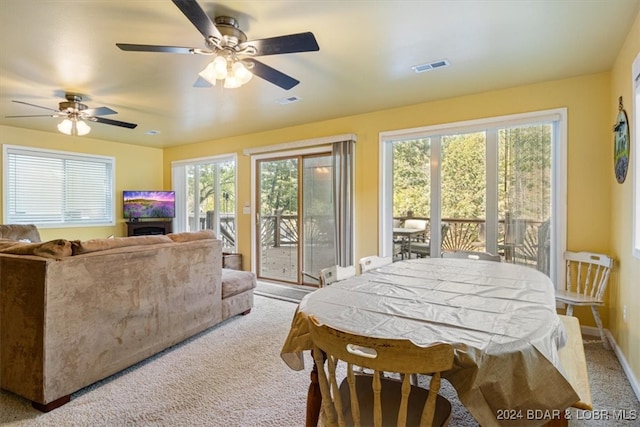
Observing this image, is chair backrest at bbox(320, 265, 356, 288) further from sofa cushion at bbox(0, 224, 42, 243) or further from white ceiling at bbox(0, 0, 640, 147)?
sofa cushion at bbox(0, 224, 42, 243)

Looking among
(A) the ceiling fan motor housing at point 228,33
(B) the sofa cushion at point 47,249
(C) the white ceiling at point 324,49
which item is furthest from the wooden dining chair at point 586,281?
(B) the sofa cushion at point 47,249

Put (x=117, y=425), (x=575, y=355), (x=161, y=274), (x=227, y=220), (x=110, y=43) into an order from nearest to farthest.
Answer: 1. (x=575, y=355)
2. (x=117, y=425)
3. (x=110, y=43)
4. (x=161, y=274)
5. (x=227, y=220)

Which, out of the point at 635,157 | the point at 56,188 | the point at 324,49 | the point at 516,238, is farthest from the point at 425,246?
the point at 56,188

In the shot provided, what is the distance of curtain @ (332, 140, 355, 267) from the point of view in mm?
4355

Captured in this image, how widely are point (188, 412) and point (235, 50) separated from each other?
2.28 meters

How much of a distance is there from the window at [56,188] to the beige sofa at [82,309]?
333cm

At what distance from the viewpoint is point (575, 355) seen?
59.6 inches

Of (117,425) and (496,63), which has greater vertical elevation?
(496,63)

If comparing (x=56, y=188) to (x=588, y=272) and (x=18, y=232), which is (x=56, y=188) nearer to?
(x=18, y=232)

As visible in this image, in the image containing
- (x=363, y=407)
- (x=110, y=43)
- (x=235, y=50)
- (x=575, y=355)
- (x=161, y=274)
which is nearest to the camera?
(x=363, y=407)

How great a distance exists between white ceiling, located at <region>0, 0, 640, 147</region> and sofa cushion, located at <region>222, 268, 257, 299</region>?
6.63 feet

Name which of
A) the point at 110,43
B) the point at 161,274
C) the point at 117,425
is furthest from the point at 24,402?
the point at 110,43

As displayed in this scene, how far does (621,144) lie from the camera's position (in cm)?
250

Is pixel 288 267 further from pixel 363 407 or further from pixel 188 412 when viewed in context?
pixel 363 407
